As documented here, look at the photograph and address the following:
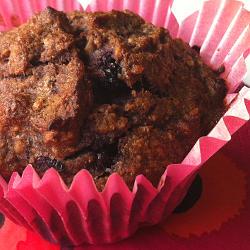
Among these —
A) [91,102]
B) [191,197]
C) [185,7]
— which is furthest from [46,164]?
[185,7]

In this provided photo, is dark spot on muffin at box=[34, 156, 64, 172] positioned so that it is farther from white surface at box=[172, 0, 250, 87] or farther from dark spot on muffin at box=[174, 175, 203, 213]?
white surface at box=[172, 0, 250, 87]

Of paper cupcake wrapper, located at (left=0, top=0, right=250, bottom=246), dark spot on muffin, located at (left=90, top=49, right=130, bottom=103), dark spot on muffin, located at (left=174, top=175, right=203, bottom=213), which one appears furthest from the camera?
dark spot on muffin, located at (left=174, top=175, right=203, bottom=213)

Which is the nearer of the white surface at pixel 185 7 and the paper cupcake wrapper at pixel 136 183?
the paper cupcake wrapper at pixel 136 183

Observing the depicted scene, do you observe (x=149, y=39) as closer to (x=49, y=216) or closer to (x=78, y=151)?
(x=78, y=151)

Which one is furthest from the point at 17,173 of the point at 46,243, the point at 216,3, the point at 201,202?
the point at 216,3

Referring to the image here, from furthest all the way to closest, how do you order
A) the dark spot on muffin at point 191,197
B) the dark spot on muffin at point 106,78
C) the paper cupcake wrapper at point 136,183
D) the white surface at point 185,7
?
the white surface at point 185,7, the dark spot on muffin at point 191,197, the dark spot on muffin at point 106,78, the paper cupcake wrapper at point 136,183

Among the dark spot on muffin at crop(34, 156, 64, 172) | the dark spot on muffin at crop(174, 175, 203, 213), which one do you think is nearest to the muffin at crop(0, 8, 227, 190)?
the dark spot on muffin at crop(34, 156, 64, 172)

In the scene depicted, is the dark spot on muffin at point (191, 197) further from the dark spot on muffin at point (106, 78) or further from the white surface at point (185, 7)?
the white surface at point (185, 7)

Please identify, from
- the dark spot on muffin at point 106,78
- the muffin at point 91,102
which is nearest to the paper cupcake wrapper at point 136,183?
the muffin at point 91,102
